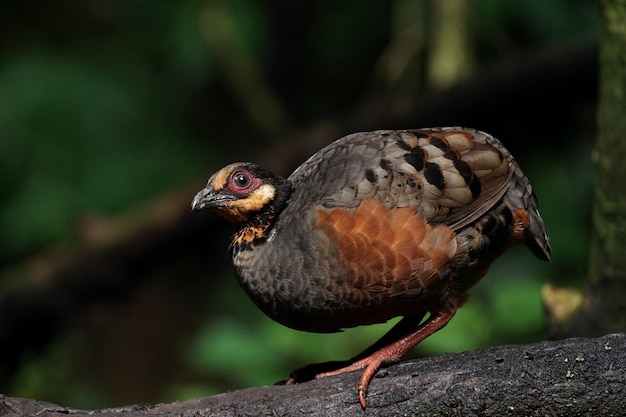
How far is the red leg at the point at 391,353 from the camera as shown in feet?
10.5

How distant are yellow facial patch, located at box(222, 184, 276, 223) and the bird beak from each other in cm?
2

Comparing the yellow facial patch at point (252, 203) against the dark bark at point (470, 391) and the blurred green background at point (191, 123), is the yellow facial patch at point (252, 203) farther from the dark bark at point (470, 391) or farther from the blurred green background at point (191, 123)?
the blurred green background at point (191, 123)

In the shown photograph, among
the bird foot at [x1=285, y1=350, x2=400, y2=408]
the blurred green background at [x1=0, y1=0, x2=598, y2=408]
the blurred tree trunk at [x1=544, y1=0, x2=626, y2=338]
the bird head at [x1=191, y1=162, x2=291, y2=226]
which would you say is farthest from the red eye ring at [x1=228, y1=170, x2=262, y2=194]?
the blurred green background at [x1=0, y1=0, x2=598, y2=408]

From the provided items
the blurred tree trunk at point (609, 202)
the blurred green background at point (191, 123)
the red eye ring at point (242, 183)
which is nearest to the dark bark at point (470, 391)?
the red eye ring at point (242, 183)

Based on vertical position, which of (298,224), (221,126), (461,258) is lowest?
(221,126)

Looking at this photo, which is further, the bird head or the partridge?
the bird head

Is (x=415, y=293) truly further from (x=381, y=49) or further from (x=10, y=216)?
(x=10, y=216)

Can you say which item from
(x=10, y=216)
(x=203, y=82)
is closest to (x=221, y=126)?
(x=203, y=82)

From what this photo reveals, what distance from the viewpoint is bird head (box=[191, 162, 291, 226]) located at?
3514 millimetres

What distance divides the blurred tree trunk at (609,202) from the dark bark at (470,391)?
1.20 m

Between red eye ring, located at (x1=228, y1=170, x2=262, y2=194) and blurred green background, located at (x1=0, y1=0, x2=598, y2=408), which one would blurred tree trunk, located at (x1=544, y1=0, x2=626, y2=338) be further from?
red eye ring, located at (x1=228, y1=170, x2=262, y2=194)

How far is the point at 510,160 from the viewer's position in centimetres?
371

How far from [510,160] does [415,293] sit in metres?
0.68

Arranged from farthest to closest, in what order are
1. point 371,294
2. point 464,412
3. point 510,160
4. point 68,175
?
point 68,175
point 510,160
point 371,294
point 464,412
